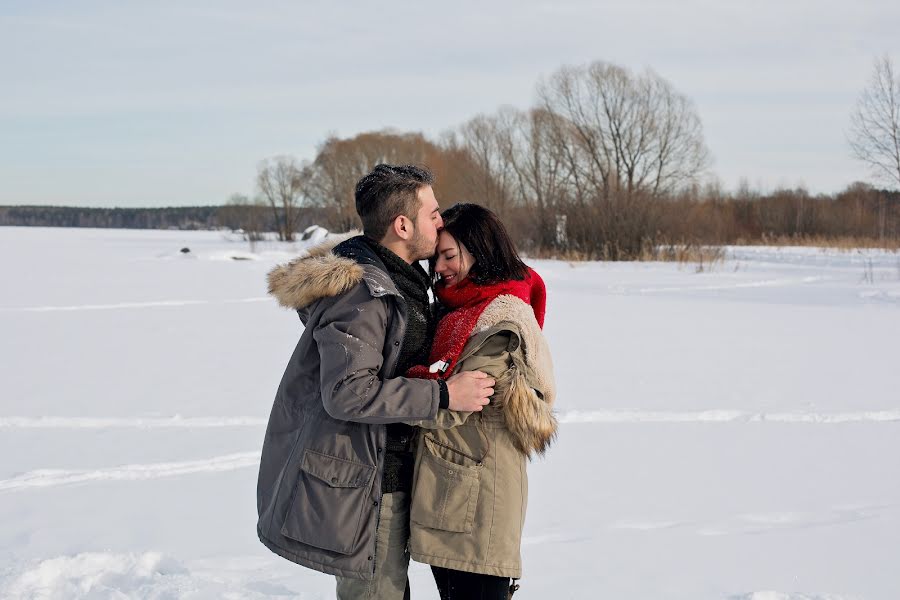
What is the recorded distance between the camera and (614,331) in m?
10.5

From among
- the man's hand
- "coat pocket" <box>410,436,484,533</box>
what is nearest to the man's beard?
the man's hand


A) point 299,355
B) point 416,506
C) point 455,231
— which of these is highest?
point 455,231

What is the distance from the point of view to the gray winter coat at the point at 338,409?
203cm

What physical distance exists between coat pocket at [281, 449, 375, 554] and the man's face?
548mm

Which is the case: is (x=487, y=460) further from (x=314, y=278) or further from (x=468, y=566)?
(x=314, y=278)

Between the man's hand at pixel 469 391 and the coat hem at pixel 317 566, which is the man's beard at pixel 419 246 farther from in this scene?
the coat hem at pixel 317 566

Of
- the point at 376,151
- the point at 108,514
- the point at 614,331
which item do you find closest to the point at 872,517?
the point at 108,514

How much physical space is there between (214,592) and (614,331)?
25.6ft

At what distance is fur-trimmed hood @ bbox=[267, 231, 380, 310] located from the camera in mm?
2074

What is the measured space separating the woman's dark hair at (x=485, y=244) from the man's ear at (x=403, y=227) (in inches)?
4.6

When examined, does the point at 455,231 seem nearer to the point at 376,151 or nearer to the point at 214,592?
the point at 214,592

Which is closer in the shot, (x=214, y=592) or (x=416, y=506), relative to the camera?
(x=416, y=506)

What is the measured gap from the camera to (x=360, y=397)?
79.1 inches

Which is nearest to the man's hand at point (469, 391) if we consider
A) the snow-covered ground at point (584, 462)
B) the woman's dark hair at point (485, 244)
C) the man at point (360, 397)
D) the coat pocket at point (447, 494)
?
the man at point (360, 397)
